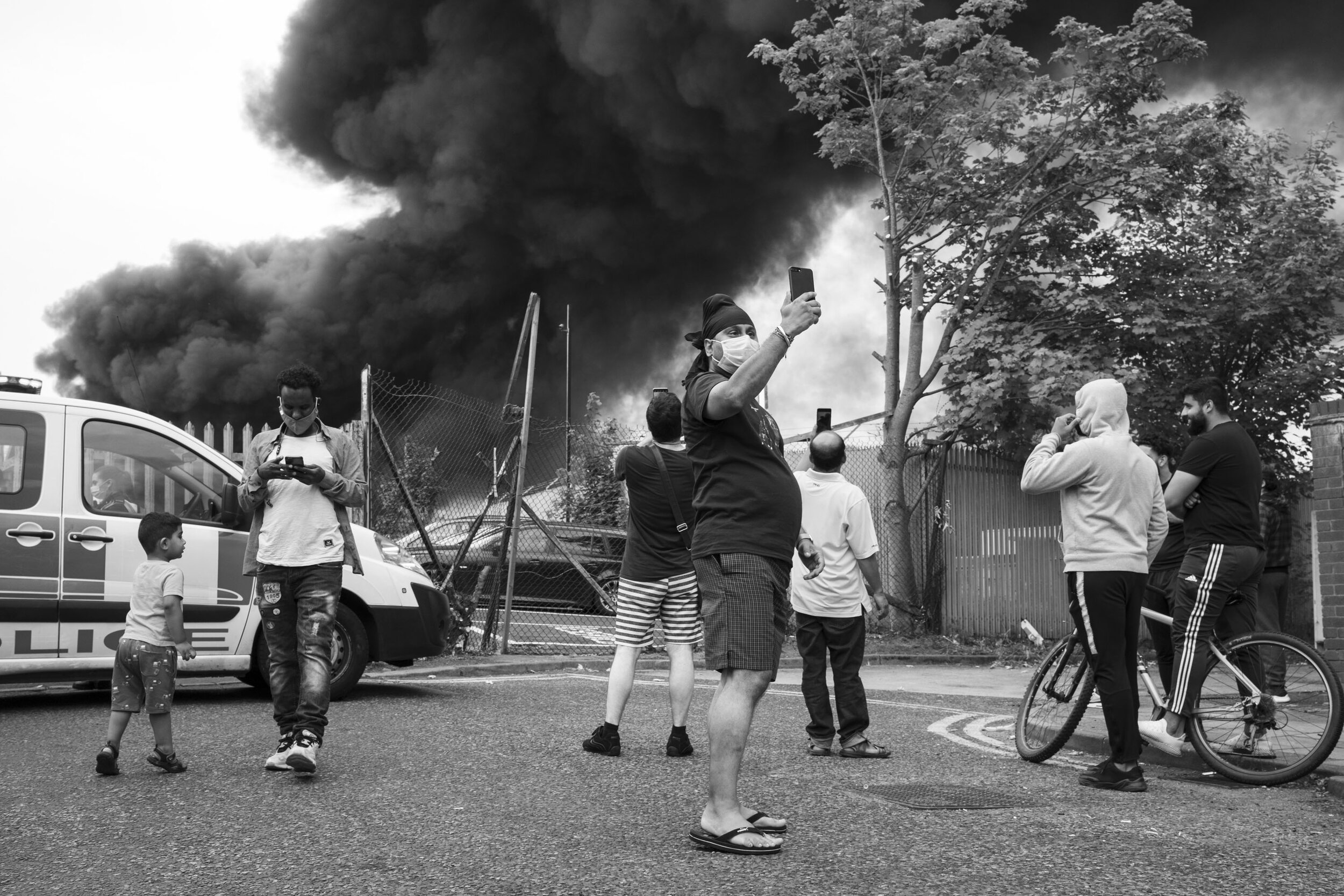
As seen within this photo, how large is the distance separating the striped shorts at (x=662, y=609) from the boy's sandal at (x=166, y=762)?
6.73 ft

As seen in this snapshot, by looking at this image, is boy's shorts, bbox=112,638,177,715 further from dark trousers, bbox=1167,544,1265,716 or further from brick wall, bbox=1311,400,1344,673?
brick wall, bbox=1311,400,1344,673

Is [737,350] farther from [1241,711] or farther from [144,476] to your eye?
[144,476]

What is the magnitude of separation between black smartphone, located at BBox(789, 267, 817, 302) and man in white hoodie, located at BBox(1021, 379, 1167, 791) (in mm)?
1994

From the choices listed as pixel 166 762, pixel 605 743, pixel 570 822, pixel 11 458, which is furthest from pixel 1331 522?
pixel 11 458

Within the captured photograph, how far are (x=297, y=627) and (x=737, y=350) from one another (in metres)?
2.61

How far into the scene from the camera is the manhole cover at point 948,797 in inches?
191

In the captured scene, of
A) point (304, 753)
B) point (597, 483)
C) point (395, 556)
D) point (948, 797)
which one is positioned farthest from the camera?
point (597, 483)

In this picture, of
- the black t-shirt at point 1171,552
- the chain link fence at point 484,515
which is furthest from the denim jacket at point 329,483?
the chain link fence at point 484,515

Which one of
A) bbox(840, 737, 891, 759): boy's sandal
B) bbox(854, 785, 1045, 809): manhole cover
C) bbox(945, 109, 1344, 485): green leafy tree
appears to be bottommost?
bbox(840, 737, 891, 759): boy's sandal

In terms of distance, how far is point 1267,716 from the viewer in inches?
221

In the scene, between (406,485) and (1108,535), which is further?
(406,485)

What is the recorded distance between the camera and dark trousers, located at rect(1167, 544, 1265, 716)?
5.77 meters

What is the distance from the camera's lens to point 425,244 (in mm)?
37875

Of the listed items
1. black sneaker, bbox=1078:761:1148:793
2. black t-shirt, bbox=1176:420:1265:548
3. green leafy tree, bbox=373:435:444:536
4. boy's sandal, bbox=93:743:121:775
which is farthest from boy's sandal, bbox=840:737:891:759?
green leafy tree, bbox=373:435:444:536
